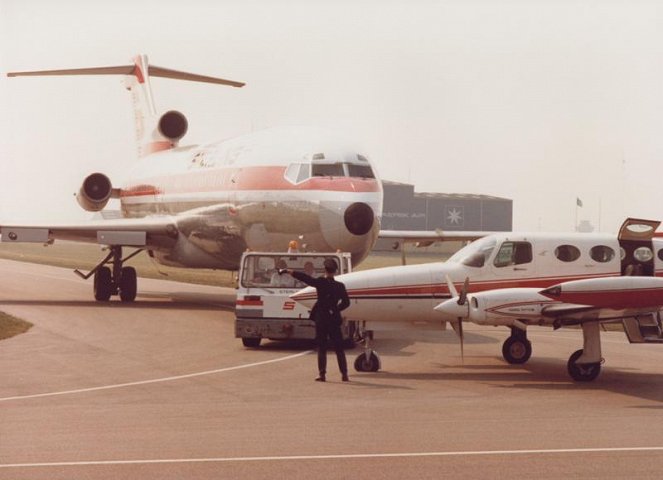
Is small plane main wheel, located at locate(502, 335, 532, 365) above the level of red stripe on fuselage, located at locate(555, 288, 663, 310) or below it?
below

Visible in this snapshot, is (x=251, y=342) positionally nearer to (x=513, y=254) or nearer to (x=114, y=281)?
(x=513, y=254)

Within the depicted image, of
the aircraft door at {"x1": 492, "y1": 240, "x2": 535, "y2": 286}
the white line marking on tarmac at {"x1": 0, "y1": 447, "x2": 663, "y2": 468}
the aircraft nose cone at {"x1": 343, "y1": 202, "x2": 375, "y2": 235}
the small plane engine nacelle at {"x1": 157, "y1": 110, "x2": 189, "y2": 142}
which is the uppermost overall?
the small plane engine nacelle at {"x1": 157, "y1": 110, "x2": 189, "y2": 142}

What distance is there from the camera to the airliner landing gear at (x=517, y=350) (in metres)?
20.9

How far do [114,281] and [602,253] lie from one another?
20.7m

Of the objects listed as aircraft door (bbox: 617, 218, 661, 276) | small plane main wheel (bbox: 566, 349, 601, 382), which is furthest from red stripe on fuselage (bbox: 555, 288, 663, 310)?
aircraft door (bbox: 617, 218, 661, 276)

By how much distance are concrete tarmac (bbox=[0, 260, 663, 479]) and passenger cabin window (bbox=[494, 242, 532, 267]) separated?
6.16 ft

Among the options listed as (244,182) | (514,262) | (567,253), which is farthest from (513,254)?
(244,182)

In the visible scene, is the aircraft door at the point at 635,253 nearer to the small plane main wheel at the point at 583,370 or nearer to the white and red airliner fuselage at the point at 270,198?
the small plane main wheel at the point at 583,370

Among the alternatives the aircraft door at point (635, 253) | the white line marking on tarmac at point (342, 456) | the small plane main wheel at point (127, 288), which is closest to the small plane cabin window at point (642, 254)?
the aircraft door at point (635, 253)

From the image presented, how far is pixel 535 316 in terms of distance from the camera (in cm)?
1811

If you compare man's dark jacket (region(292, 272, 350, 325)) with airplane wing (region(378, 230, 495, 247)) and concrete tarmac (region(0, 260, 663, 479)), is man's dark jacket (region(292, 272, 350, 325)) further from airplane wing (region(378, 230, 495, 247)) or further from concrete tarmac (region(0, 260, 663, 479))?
airplane wing (region(378, 230, 495, 247))

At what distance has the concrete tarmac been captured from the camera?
34.6ft

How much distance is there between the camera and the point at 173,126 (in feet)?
139

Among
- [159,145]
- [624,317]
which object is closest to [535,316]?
[624,317]
